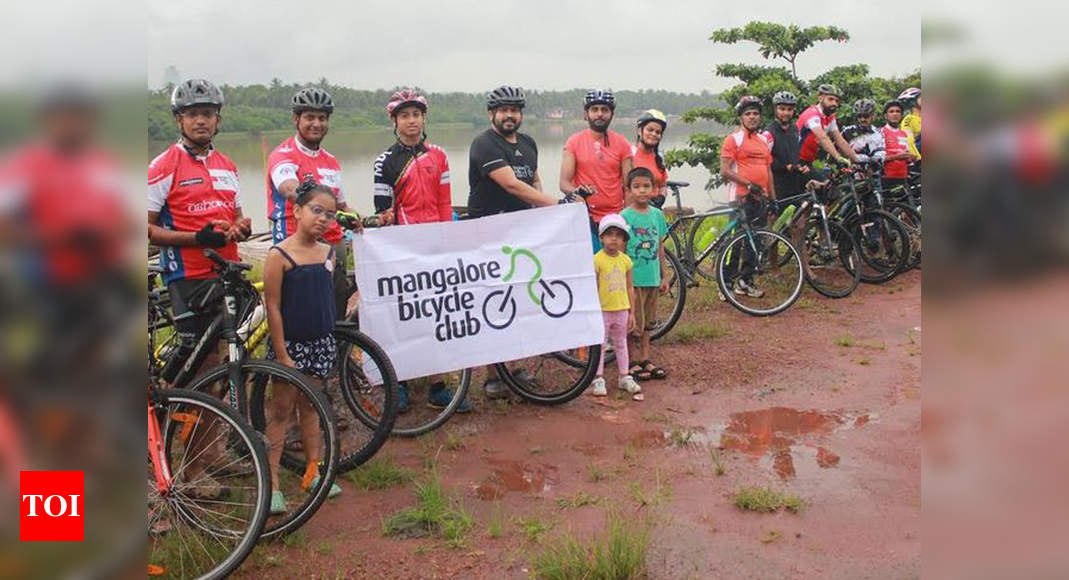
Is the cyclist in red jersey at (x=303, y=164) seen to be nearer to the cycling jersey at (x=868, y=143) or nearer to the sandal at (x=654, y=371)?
the sandal at (x=654, y=371)

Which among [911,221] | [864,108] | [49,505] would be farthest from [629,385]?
[864,108]

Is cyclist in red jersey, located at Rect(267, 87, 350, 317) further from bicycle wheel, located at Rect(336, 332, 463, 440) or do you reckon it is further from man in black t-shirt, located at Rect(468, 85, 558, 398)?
man in black t-shirt, located at Rect(468, 85, 558, 398)

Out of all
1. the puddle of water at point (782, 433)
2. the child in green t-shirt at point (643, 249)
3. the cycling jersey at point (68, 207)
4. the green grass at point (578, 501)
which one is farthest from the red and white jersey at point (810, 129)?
the cycling jersey at point (68, 207)

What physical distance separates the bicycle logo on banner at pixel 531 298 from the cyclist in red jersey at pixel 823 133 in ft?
13.2

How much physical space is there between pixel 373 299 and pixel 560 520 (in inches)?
67.4

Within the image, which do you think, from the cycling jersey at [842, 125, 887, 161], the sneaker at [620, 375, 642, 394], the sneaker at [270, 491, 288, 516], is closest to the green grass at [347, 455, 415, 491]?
the sneaker at [270, 491, 288, 516]

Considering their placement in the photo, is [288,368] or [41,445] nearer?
[41,445]

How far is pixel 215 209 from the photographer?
12.5ft

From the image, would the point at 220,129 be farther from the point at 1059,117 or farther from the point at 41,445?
the point at 1059,117

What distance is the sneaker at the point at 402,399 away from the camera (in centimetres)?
504

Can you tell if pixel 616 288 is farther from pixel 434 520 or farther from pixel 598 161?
pixel 434 520

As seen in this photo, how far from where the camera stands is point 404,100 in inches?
196

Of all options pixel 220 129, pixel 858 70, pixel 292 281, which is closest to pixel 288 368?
pixel 292 281

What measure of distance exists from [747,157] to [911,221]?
199 cm
